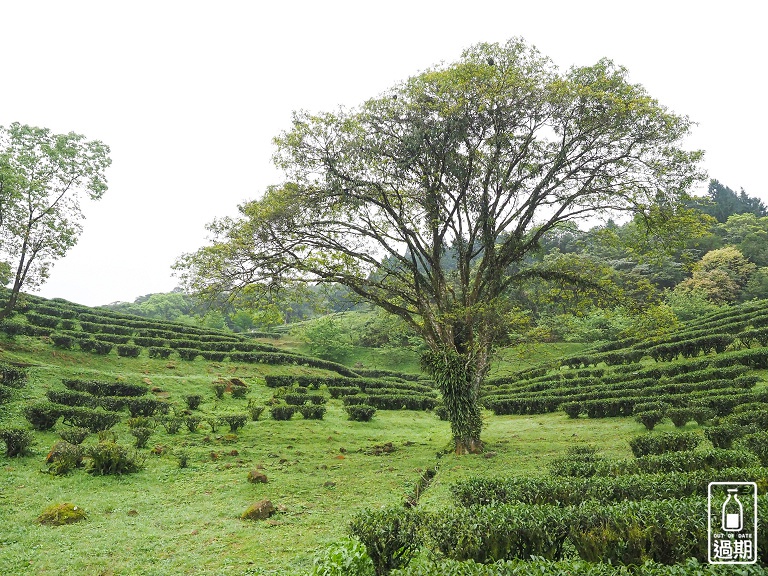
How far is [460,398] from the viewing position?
47.8 ft

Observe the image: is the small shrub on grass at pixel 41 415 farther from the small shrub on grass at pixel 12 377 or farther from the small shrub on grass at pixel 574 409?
the small shrub on grass at pixel 574 409

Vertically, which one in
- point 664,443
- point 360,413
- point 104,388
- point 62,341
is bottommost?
point 360,413

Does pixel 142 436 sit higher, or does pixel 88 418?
pixel 88 418

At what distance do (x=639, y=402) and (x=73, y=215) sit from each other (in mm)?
31076

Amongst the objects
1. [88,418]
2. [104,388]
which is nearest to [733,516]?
[88,418]

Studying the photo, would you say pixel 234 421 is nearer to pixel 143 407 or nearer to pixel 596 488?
pixel 143 407

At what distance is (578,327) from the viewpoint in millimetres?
44375

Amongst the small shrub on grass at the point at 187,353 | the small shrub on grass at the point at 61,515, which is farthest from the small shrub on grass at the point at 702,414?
the small shrub on grass at the point at 187,353

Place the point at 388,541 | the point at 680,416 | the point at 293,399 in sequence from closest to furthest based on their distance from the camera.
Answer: the point at 388,541 → the point at 680,416 → the point at 293,399

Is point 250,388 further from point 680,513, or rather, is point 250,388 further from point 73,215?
point 680,513

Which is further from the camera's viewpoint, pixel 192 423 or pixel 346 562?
pixel 192 423

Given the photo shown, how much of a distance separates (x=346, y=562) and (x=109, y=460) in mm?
9845

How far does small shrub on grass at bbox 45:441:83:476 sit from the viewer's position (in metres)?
10.9

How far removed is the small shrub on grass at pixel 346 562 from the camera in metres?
4.24
